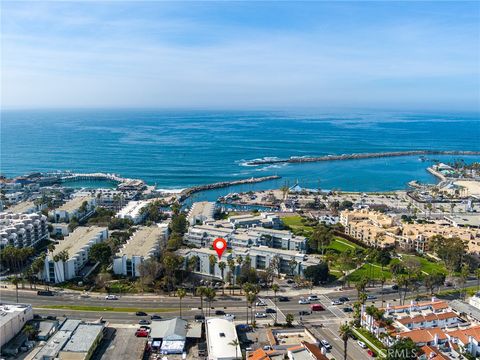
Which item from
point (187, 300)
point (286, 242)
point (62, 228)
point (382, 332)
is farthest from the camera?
point (62, 228)

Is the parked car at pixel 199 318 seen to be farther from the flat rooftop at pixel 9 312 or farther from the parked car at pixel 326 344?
the flat rooftop at pixel 9 312

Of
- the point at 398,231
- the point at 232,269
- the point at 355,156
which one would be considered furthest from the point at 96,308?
the point at 355,156

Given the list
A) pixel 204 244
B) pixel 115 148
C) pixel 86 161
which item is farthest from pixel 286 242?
pixel 115 148

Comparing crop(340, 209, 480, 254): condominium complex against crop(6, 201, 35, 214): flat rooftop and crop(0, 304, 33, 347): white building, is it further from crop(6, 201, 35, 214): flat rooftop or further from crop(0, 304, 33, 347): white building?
crop(6, 201, 35, 214): flat rooftop

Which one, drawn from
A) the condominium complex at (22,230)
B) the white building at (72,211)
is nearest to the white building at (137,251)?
the condominium complex at (22,230)

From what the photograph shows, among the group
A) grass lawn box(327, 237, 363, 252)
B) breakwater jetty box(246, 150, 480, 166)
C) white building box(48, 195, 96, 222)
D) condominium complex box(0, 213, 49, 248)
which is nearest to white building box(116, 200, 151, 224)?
white building box(48, 195, 96, 222)

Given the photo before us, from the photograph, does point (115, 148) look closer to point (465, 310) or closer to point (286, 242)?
point (286, 242)

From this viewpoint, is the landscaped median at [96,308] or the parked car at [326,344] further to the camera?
the landscaped median at [96,308]
